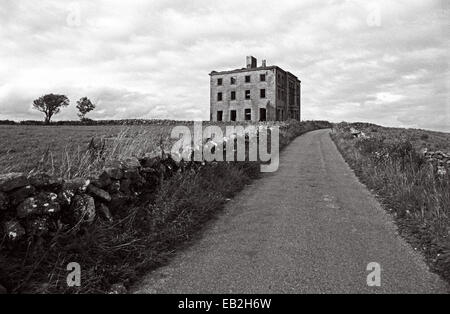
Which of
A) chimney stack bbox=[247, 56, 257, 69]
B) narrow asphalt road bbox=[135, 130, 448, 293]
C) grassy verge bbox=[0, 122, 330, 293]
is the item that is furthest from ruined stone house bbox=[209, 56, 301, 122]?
grassy verge bbox=[0, 122, 330, 293]

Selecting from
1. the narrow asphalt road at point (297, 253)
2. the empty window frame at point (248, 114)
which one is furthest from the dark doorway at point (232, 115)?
the narrow asphalt road at point (297, 253)

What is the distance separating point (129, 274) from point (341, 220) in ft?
14.4

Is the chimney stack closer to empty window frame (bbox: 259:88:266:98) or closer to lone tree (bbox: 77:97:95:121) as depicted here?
empty window frame (bbox: 259:88:266:98)

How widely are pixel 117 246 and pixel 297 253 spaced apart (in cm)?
267

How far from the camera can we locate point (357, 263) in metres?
4.59

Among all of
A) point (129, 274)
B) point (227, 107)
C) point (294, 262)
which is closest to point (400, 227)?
point (294, 262)

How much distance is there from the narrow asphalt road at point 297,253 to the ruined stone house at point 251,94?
136 feet

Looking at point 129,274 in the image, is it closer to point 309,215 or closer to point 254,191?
point 309,215

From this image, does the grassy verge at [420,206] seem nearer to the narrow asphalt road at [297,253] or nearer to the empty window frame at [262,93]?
the narrow asphalt road at [297,253]

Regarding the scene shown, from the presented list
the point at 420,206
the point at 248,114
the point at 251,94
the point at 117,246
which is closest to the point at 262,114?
the point at 248,114

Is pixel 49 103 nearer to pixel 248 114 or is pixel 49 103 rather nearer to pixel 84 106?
pixel 84 106

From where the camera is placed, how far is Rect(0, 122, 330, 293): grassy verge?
12.1ft

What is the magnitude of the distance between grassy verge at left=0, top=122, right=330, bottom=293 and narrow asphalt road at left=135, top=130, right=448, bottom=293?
300 mm

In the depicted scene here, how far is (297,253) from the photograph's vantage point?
4.93m
